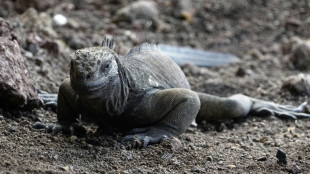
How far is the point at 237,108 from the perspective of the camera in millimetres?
7680

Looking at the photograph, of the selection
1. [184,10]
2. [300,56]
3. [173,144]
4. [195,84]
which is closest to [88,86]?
[173,144]

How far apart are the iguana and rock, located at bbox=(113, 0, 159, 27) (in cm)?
608

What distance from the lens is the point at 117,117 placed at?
570 centimetres

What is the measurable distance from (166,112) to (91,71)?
1122 mm

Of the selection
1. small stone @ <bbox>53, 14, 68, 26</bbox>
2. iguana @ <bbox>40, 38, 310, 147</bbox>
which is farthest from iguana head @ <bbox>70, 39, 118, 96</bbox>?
small stone @ <bbox>53, 14, 68, 26</bbox>

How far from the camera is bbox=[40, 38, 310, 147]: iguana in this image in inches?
199

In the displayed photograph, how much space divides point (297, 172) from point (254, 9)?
9.87 m

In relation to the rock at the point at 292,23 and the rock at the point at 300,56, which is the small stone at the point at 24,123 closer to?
the rock at the point at 300,56

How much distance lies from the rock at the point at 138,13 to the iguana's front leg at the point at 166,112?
6.94 meters

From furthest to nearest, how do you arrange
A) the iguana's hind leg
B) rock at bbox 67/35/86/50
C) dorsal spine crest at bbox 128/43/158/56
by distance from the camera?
rock at bbox 67/35/86/50 < the iguana's hind leg < dorsal spine crest at bbox 128/43/158/56

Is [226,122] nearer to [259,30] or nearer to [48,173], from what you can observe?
[48,173]

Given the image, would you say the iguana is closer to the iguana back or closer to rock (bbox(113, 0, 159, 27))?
the iguana back

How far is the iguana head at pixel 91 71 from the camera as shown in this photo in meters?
4.96

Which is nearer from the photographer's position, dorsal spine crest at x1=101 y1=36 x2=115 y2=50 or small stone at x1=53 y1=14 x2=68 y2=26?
dorsal spine crest at x1=101 y1=36 x2=115 y2=50
